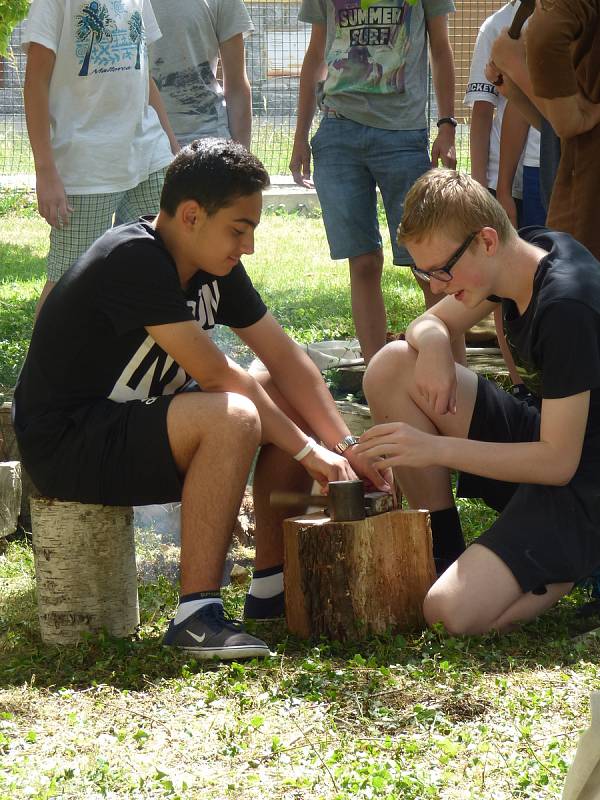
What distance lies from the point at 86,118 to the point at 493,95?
83.6 inches

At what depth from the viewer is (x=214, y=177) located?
3.29 m

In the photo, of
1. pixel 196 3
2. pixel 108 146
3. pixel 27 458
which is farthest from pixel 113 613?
pixel 196 3

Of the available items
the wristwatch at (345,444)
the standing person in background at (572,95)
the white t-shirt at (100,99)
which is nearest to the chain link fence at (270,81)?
the white t-shirt at (100,99)

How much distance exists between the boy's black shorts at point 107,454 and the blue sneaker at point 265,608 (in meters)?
0.48

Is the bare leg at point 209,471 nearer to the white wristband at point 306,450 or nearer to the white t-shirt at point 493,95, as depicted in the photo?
the white wristband at point 306,450

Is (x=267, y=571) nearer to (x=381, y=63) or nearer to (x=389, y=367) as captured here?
(x=389, y=367)

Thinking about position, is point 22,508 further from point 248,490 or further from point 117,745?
point 117,745

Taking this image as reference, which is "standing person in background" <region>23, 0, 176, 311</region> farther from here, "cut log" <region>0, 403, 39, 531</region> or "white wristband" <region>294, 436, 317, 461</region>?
"white wristband" <region>294, 436, 317, 461</region>

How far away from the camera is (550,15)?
141 inches

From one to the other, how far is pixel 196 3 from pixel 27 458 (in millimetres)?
3005

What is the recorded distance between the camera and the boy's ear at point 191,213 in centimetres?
330

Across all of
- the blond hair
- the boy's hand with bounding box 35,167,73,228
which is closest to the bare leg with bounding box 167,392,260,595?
the blond hair

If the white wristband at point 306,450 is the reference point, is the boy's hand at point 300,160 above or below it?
above

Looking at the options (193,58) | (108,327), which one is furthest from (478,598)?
(193,58)
